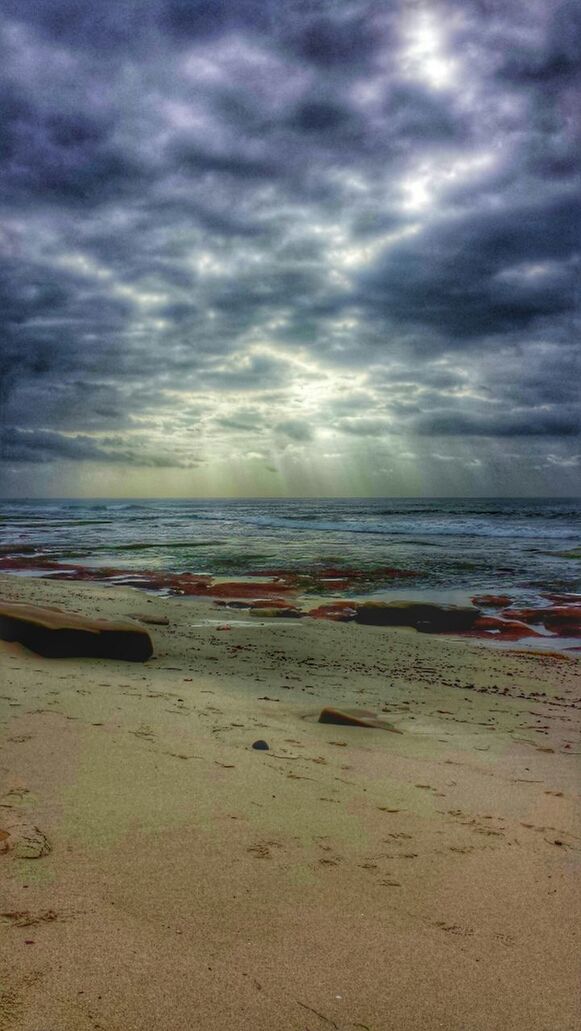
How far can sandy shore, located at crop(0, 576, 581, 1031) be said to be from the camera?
7.09 ft

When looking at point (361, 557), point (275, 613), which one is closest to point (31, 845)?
point (275, 613)

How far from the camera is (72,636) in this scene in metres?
7.86

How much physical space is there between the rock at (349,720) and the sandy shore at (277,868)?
190 mm

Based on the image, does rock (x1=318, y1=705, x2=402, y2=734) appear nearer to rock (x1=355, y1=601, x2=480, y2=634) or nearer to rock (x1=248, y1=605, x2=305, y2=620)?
rock (x1=355, y1=601, x2=480, y2=634)

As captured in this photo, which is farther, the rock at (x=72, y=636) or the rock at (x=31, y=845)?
the rock at (x=72, y=636)

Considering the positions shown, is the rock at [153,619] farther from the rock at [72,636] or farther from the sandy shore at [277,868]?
the sandy shore at [277,868]

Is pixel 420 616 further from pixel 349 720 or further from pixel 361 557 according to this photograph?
pixel 361 557

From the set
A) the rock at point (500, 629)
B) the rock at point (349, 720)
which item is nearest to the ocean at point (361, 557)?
the rock at point (500, 629)

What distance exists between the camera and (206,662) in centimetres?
855

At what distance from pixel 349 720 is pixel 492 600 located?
1113cm

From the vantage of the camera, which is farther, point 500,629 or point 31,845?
point 500,629

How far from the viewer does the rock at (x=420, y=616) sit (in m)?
12.5

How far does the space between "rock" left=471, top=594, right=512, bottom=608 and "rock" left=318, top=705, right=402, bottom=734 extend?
32.9ft

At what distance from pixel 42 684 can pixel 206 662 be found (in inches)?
108
